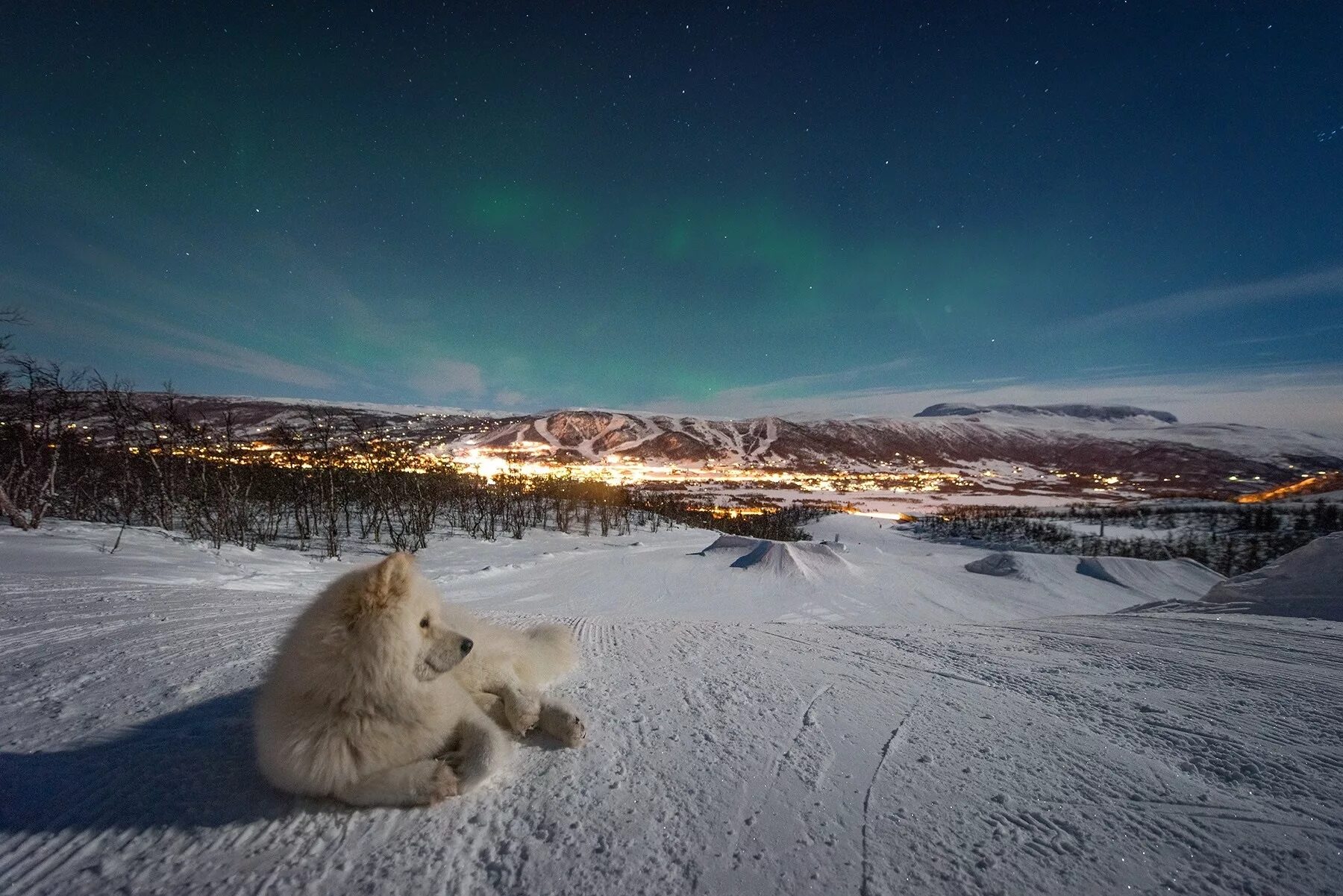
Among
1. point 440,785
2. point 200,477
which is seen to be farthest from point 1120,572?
point 200,477

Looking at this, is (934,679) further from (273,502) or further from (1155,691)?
(273,502)

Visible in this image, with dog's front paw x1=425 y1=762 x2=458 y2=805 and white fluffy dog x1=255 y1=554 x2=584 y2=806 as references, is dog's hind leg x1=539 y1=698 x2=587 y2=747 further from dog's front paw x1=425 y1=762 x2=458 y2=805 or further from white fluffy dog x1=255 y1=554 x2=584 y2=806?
dog's front paw x1=425 y1=762 x2=458 y2=805

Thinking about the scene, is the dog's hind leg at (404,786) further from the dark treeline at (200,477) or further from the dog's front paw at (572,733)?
the dark treeline at (200,477)

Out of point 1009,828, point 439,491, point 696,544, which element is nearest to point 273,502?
point 439,491

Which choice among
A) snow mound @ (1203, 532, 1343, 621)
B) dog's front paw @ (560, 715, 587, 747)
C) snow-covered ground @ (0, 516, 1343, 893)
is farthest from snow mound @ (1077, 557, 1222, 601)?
dog's front paw @ (560, 715, 587, 747)

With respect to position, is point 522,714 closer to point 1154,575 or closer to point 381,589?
point 381,589

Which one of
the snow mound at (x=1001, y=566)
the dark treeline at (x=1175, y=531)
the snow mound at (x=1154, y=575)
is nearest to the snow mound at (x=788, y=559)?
the snow mound at (x=1001, y=566)
